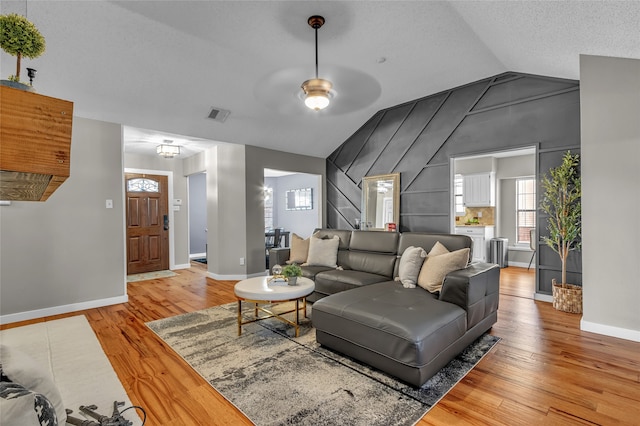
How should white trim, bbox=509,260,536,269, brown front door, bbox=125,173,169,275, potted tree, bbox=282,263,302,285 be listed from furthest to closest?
white trim, bbox=509,260,536,269, brown front door, bbox=125,173,169,275, potted tree, bbox=282,263,302,285

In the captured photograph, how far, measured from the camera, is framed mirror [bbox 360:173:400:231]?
5.74m

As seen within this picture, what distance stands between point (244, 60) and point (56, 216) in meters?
3.04

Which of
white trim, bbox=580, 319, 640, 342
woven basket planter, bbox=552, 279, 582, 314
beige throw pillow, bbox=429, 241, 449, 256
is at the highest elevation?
beige throw pillow, bbox=429, 241, 449, 256

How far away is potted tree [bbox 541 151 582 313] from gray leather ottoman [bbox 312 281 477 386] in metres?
1.93

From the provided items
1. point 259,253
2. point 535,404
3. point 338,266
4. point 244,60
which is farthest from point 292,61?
point 535,404

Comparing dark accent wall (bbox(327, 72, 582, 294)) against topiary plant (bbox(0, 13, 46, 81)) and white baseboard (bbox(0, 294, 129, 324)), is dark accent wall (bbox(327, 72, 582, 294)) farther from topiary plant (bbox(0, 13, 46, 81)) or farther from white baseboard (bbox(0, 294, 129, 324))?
topiary plant (bbox(0, 13, 46, 81))

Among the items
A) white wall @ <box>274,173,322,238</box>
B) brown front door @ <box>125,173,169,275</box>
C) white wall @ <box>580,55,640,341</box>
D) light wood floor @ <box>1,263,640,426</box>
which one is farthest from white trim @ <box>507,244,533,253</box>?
brown front door @ <box>125,173,169,275</box>

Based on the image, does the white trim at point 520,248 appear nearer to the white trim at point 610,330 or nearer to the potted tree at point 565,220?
the potted tree at point 565,220

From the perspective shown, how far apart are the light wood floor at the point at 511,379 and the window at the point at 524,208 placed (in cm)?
381

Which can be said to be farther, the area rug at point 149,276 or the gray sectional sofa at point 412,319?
the area rug at point 149,276

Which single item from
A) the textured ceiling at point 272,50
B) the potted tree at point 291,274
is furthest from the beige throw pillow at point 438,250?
the textured ceiling at point 272,50

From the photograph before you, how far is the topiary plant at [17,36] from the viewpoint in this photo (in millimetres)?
787

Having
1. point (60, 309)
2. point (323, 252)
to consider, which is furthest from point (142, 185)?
point (323, 252)

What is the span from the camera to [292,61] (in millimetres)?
3775
